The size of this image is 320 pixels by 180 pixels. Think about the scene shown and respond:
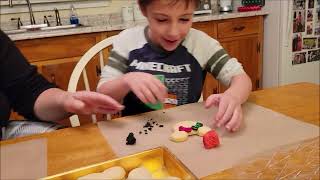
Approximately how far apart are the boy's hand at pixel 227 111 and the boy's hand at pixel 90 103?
19 centimetres

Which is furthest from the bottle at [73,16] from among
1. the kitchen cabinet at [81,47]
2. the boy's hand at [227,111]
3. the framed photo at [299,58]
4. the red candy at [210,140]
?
the red candy at [210,140]

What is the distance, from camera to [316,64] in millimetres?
2428

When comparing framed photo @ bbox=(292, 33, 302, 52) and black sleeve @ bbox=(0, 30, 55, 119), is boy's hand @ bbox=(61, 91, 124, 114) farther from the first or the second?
framed photo @ bbox=(292, 33, 302, 52)

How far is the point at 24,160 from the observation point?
53 cm

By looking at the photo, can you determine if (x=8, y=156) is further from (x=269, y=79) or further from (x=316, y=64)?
(x=316, y=64)

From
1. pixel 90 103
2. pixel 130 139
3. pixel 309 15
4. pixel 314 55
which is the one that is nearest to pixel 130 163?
pixel 130 139

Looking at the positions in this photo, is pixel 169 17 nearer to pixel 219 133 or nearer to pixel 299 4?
pixel 219 133

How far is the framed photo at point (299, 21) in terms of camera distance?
2.24m

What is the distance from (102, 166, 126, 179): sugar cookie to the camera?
15.0 inches

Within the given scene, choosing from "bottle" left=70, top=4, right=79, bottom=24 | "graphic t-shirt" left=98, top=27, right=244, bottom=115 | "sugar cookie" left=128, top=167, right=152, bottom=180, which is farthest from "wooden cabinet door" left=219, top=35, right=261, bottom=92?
"sugar cookie" left=128, top=167, right=152, bottom=180

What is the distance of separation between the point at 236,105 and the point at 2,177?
44 centimetres

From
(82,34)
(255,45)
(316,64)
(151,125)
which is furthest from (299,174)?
(316,64)

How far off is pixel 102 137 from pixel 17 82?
0.33m

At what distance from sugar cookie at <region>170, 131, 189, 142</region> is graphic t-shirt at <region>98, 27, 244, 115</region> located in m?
0.34
